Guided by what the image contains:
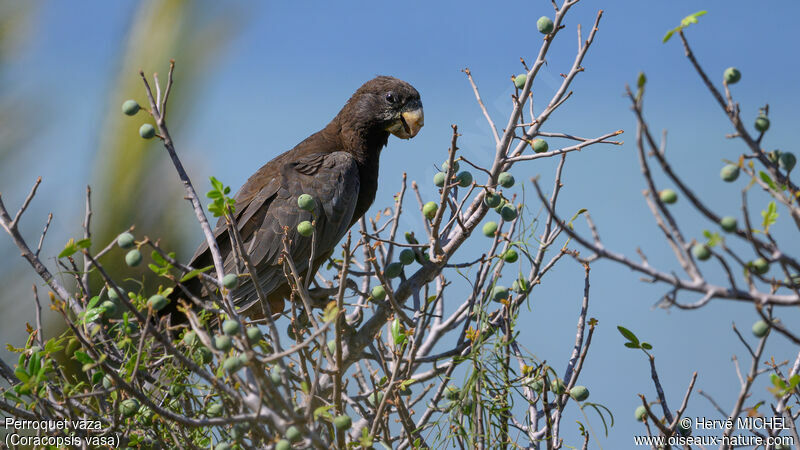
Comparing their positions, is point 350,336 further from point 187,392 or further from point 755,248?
point 755,248

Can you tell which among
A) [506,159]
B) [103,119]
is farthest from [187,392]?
[103,119]

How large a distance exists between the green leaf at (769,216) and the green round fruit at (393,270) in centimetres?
96

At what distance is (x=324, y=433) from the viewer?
1385 millimetres

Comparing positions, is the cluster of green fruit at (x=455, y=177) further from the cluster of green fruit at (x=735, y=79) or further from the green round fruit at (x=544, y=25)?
the cluster of green fruit at (x=735, y=79)

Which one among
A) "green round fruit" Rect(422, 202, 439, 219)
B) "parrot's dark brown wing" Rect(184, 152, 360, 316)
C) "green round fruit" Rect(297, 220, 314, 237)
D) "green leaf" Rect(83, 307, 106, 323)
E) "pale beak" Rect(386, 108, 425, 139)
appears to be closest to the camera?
"green leaf" Rect(83, 307, 106, 323)

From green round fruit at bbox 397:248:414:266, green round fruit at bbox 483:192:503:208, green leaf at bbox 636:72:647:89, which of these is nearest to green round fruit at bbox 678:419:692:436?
green round fruit at bbox 483:192:503:208

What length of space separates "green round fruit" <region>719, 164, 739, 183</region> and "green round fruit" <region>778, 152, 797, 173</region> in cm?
11

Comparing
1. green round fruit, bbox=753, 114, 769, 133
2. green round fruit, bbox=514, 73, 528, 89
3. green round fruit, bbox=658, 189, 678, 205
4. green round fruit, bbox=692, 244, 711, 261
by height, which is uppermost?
green round fruit, bbox=514, 73, 528, 89

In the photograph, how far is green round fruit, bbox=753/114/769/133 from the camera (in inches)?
43.8

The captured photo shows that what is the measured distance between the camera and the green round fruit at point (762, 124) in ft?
3.65

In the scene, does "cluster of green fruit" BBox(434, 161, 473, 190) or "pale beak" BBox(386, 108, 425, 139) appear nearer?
"cluster of green fruit" BBox(434, 161, 473, 190)

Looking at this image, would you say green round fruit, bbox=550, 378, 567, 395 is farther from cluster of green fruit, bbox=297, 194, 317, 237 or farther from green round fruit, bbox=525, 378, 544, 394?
cluster of green fruit, bbox=297, 194, 317, 237

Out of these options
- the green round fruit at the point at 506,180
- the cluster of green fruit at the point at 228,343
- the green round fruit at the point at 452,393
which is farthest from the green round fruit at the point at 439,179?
the cluster of green fruit at the point at 228,343

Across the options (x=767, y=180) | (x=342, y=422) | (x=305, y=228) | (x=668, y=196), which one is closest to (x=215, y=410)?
(x=342, y=422)
